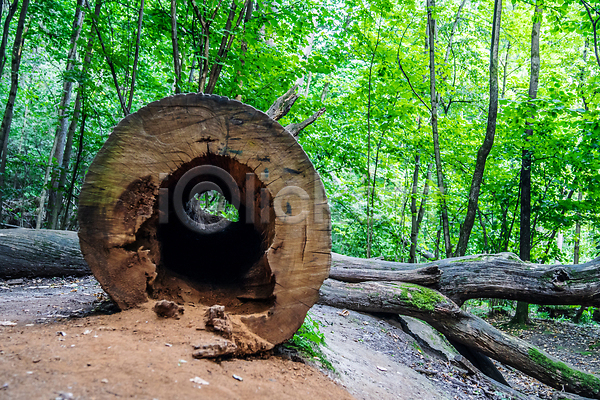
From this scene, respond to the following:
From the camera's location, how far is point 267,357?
7.88 feet

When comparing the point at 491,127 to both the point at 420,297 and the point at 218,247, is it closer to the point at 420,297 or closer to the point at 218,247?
the point at 420,297

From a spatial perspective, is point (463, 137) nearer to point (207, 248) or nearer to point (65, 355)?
point (207, 248)

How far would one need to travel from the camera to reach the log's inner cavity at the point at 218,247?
8.88 feet

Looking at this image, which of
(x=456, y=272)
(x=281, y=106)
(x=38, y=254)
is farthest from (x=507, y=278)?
(x=38, y=254)

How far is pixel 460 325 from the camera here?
4426 mm

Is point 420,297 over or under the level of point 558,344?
over

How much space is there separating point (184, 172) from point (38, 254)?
12.3 ft

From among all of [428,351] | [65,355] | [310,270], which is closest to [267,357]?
[310,270]

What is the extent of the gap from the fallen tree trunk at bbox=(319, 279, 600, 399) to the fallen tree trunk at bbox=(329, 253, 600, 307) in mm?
477

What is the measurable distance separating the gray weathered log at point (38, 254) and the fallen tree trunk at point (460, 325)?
145 inches

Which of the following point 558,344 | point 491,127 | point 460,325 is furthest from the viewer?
point 558,344

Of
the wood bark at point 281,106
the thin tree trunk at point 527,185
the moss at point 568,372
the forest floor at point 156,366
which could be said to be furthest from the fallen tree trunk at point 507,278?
the thin tree trunk at point 527,185

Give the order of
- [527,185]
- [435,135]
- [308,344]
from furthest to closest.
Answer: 1. [527,185]
2. [435,135]
3. [308,344]

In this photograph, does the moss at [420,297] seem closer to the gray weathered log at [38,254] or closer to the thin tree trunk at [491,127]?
the thin tree trunk at [491,127]
